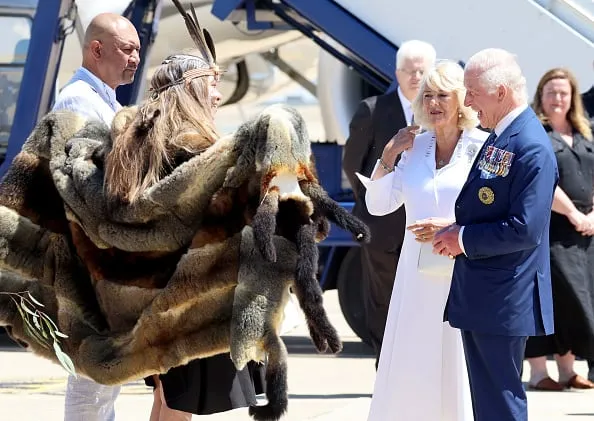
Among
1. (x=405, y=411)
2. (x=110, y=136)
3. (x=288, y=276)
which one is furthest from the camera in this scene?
(x=405, y=411)

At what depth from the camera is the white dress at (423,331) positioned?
5.38 m

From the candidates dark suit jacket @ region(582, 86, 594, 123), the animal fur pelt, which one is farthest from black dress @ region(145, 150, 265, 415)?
dark suit jacket @ region(582, 86, 594, 123)

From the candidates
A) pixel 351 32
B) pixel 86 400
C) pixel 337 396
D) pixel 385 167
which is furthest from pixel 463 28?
pixel 86 400

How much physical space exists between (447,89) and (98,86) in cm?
140

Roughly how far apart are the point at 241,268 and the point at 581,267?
4167 mm

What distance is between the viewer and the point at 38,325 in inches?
178

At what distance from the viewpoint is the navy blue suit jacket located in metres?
4.61

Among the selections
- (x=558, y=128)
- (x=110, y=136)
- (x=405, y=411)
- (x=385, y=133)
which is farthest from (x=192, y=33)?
(x=558, y=128)

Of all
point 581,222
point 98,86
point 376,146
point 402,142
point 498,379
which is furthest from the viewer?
point 581,222

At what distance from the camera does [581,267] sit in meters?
8.03

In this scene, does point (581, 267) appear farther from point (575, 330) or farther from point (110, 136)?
point (110, 136)

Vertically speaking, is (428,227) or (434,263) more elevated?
(428,227)

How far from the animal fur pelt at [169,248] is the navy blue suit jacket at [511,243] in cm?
58

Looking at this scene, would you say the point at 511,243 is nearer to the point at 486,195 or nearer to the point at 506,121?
the point at 486,195
